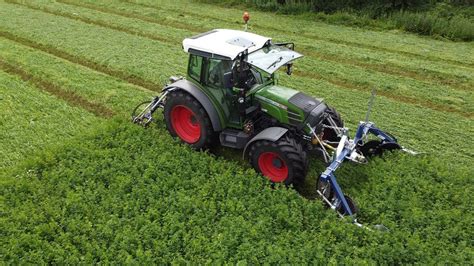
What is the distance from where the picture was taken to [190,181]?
650cm

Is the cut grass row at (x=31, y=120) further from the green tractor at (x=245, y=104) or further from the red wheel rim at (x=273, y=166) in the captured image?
the red wheel rim at (x=273, y=166)

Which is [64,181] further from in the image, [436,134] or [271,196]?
[436,134]

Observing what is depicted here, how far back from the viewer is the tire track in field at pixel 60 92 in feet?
31.1

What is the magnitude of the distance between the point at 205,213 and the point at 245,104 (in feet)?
7.26

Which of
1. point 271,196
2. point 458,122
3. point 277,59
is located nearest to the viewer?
point 271,196

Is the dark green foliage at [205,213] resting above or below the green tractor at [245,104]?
below

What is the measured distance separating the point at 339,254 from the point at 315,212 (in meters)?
0.87

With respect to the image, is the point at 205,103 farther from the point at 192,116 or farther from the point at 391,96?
the point at 391,96

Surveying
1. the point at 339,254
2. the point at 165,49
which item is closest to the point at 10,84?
the point at 165,49

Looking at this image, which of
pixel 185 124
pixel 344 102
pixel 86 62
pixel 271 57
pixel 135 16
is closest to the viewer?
pixel 271 57

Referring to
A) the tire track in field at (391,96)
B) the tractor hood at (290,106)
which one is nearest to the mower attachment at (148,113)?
the tractor hood at (290,106)

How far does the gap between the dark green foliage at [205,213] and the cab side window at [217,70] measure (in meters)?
1.37

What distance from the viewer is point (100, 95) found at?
1008cm

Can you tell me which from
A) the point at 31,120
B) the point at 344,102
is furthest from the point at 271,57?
the point at 31,120
